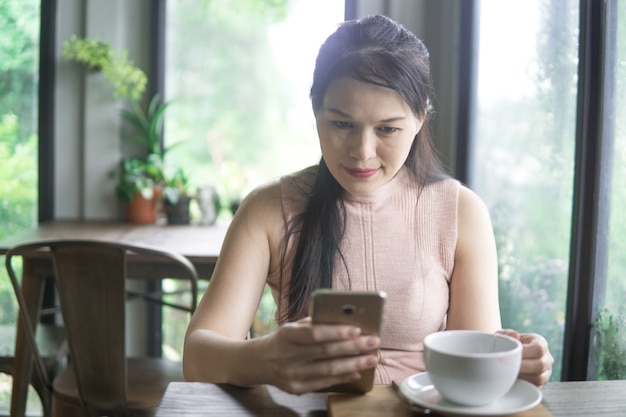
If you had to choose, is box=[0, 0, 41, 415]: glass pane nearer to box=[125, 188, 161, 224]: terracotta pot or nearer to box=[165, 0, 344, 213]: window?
box=[125, 188, 161, 224]: terracotta pot

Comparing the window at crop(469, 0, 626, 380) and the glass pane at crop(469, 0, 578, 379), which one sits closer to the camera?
the window at crop(469, 0, 626, 380)

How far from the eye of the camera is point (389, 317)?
136cm

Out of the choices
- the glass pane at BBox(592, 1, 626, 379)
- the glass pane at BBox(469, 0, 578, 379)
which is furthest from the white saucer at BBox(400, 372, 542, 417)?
the glass pane at BBox(469, 0, 578, 379)

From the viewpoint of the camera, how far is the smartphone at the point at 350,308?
2.73ft

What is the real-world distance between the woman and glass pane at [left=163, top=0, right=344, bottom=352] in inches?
69.0

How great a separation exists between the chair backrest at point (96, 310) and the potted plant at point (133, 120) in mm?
1129

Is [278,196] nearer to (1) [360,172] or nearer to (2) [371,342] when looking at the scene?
(1) [360,172]

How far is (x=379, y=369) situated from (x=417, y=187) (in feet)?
1.18

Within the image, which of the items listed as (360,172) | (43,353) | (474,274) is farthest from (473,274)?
(43,353)

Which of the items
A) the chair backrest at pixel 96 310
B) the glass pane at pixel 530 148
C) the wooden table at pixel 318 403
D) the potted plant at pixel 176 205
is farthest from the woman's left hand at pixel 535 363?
the potted plant at pixel 176 205

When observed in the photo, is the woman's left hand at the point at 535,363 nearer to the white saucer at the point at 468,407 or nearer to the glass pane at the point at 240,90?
the white saucer at the point at 468,407

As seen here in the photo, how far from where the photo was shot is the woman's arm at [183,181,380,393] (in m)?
0.89

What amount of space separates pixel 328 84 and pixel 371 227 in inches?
11.4

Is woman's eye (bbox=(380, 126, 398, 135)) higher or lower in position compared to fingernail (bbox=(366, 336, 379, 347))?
higher
